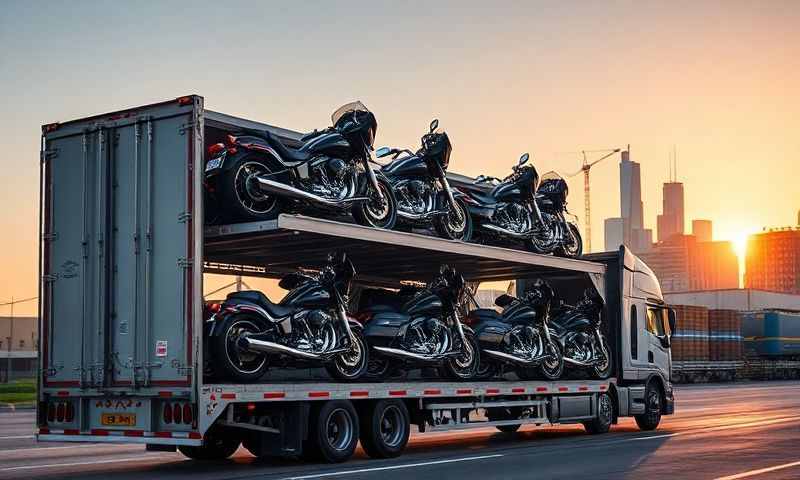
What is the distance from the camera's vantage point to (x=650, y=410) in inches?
858

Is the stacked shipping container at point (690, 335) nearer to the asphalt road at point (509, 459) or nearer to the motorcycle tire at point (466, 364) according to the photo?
the asphalt road at point (509, 459)

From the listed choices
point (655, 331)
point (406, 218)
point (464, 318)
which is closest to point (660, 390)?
point (655, 331)

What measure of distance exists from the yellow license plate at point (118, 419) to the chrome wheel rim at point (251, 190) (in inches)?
107

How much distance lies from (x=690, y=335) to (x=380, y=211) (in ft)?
148

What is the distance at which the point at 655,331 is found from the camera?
22578mm

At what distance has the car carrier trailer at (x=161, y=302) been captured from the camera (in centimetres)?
1309

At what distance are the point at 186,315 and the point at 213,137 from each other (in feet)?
8.42

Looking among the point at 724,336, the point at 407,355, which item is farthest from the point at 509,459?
the point at 724,336

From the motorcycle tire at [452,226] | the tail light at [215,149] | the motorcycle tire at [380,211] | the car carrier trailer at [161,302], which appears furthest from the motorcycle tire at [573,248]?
the tail light at [215,149]

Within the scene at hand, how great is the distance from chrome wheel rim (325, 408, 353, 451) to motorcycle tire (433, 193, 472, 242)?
3579 millimetres

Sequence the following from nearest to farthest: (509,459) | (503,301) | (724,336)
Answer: (509,459)
(503,301)
(724,336)

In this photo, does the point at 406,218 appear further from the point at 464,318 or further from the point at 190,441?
the point at 190,441

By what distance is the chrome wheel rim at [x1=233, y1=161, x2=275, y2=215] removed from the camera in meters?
13.9

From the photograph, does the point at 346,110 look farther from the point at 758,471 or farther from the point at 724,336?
the point at 724,336
